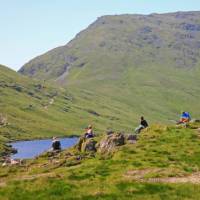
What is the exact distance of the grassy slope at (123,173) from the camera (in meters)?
25.5

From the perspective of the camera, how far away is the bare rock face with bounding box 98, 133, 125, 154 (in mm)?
46188

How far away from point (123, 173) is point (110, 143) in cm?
1488

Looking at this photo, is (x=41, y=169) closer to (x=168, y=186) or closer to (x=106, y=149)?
(x=106, y=149)

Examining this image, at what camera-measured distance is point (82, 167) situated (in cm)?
3638

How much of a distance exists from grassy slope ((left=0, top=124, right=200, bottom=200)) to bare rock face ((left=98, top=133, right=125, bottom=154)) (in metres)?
1.91

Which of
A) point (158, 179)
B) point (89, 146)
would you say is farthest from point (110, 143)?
point (158, 179)

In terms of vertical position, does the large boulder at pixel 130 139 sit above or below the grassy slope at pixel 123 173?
above

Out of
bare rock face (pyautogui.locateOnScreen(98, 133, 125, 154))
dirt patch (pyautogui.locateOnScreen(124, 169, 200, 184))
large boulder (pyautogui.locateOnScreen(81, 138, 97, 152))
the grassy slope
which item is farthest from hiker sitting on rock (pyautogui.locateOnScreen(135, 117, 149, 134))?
dirt patch (pyautogui.locateOnScreen(124, 169, 200, 184))

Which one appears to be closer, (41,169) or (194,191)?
(194,191)

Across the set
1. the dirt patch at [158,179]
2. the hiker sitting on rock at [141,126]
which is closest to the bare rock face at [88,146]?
the hiker sitting on rock at [141,126]

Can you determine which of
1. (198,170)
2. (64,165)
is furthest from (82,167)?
(198,170)

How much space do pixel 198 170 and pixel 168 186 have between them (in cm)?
666

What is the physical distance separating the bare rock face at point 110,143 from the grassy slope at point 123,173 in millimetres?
1912

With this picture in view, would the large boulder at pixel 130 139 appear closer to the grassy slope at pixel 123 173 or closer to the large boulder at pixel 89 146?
the grassy slope at pixel 123 173
